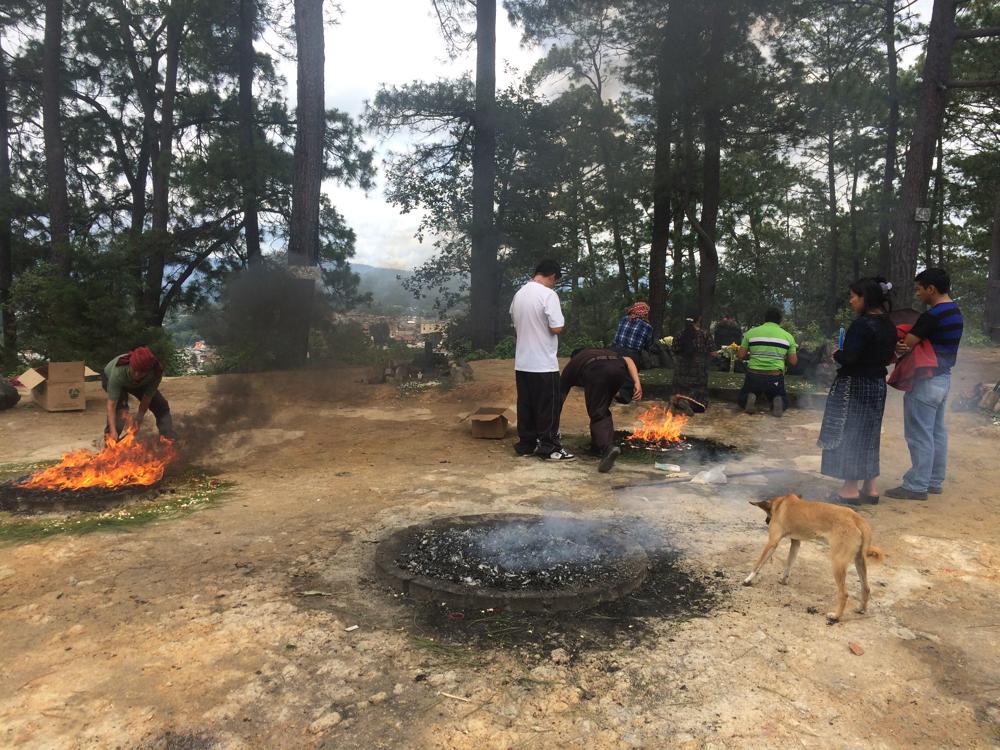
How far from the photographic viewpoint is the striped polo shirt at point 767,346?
9.13 metres

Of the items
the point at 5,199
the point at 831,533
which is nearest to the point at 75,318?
the point at 5,199

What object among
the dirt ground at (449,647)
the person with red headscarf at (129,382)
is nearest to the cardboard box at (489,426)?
the dirt ground at (449,647)

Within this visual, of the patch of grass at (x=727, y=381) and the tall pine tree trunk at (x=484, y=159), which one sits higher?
the tall pine tree trunk at (x=484, y=159)

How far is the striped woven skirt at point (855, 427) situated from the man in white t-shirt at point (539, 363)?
2720 mm

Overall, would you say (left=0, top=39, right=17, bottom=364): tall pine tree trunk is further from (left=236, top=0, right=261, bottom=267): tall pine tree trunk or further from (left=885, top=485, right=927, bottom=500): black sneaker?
(left=885, top=485, right=927, bottom=500): black sneaker

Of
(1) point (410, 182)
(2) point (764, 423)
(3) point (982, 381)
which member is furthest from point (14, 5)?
(3) point (982, 381)

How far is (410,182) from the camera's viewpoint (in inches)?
714

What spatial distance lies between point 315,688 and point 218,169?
18.2 metres

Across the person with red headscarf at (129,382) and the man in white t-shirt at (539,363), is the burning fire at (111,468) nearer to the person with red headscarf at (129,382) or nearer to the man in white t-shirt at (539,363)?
the person with red headscarf at (129,382)

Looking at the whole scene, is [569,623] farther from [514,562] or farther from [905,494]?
[905,494]

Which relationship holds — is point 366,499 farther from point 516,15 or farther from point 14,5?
point 14,5

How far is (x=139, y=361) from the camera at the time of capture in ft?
20.9

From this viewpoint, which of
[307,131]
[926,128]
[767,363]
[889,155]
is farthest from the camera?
[889,155]

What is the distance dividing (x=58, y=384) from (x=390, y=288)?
40.7ft
